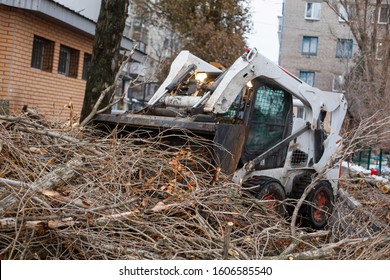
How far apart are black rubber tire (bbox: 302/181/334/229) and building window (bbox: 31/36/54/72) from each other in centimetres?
940

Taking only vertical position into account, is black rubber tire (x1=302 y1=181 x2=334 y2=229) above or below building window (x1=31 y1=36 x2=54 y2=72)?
below

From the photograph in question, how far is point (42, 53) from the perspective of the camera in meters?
15.2

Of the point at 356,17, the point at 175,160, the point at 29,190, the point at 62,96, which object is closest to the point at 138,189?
the point at 175,160

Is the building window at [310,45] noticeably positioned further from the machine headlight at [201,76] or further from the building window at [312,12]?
the machine headlight at [201,76]

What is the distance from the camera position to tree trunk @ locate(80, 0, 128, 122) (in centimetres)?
909

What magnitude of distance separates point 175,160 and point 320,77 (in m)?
40.2

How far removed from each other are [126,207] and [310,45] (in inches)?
1661

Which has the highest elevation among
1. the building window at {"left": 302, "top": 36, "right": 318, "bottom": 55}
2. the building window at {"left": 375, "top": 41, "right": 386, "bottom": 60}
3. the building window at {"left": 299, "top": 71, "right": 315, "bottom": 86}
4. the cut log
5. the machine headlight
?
the building window at {"left": 302, "top": 36, "right": 318, "bottom": 55}

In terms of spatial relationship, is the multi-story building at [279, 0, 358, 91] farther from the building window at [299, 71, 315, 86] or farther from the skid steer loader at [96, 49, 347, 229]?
the skid steer loader at [96, 49, 347, 229]

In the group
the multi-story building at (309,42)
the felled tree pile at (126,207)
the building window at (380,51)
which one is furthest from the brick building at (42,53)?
the multi-story building at (309,42)

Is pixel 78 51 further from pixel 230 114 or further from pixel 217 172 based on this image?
pixel 217 172

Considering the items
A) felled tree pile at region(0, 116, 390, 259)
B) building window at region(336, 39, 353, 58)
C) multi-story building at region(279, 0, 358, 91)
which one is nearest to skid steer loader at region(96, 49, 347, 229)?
felled tree pile at region(0, 116, 390, 259)

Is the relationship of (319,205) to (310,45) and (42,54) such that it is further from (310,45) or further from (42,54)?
(310,45)

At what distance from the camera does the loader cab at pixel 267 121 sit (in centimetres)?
711
